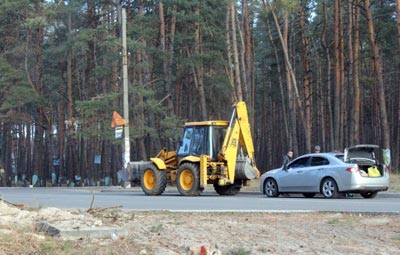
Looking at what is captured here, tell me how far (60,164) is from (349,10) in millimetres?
30095

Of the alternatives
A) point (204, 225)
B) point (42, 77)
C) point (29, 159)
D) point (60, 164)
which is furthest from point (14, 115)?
point (204, 225)

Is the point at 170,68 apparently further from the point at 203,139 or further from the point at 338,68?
the point at 203,139

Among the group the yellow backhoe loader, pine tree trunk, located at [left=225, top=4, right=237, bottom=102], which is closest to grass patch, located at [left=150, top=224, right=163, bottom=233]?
the yellow backhoe loader

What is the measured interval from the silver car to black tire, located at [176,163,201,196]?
3.00 metres

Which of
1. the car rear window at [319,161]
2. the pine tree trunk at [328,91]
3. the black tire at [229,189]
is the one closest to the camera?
the car rear window at [319,161]

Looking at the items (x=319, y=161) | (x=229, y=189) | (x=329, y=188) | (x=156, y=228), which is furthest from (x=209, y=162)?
(x=156, y=228)

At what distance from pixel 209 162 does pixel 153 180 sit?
2.69m

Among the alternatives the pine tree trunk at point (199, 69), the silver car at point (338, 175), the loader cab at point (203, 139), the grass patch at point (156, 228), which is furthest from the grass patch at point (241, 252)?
the pine tree trunk at point (199, 69)

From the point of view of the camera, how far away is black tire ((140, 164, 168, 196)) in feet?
82.3

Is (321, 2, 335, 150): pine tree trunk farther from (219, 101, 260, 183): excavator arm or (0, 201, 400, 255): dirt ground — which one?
(0, 201, 400, 255): dirt ground

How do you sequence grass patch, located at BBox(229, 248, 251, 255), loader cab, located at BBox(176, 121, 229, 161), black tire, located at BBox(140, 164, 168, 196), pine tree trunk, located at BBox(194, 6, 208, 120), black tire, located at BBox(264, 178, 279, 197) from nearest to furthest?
grass patch, located at BBox(229, 248, 251, 255), black tire, located at BBox(264, 178, 279, 197), loader cab, located at BBox(176, 121, 229, 161), black tire, located at BBox(140, 164, 168, 196), pine tree trunk, located at BBox(194, 6, 208, 120)

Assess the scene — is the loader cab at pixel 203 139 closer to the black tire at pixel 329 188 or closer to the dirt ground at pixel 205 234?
the black tire at pixel 329 188

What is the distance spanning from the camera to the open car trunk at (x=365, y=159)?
21.6 metres

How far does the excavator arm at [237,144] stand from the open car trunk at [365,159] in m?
4.19
